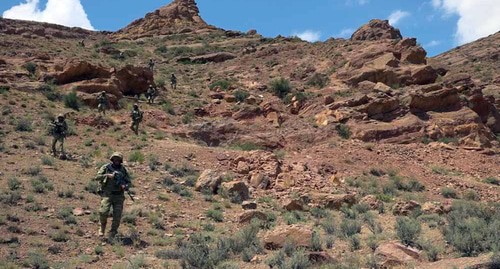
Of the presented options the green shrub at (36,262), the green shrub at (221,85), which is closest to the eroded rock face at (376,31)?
the green shrub at (221,85)

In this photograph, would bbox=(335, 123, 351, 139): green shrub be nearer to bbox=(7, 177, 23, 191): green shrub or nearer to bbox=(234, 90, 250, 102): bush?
bbox=(234, 90, 250, 102): bush

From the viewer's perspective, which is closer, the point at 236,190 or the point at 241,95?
the point at 236,190

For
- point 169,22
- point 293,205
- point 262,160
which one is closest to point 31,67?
point 262,160

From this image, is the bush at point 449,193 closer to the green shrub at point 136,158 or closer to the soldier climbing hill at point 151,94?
the green shrub at point 136,158

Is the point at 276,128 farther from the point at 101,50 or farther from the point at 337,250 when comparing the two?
the point at 101,50

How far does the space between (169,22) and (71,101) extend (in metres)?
42.8

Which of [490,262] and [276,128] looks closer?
[490,262]

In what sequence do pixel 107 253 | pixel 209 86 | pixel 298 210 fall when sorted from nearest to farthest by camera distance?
pixel 107 253 → pixel 298 210 → pixel 209 86

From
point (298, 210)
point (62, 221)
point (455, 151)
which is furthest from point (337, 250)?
point (455, 151)

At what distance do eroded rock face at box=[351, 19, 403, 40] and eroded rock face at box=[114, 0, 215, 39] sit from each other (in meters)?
19.9

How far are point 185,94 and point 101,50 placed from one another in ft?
59.3

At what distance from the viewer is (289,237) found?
8328 mm

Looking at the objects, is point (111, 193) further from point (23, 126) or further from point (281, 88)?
point (281, 88)

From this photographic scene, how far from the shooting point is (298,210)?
12945mm
